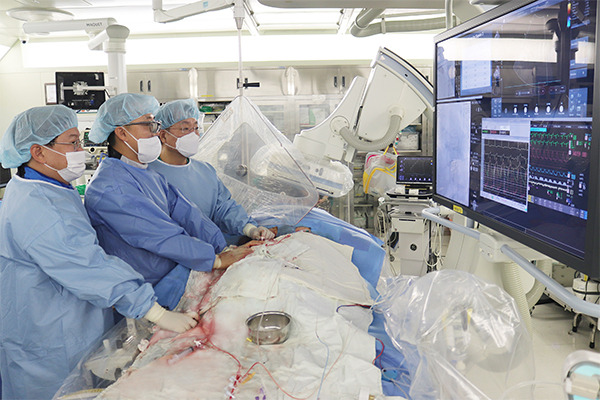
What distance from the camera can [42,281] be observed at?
6.11ft

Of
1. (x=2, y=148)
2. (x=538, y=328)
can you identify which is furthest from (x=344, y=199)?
(x=2, y=148)

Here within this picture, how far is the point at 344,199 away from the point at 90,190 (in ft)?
15.3

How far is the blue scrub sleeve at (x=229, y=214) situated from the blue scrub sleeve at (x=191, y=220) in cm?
26

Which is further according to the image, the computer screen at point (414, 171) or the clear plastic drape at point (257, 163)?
the computer screen at point (414, 171)

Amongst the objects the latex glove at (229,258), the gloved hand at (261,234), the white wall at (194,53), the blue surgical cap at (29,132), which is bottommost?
the latex glove at (229,258)

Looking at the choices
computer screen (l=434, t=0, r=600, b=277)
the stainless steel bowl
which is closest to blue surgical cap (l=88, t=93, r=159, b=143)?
the stainless steel bowl

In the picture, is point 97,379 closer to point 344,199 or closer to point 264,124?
point 264,124

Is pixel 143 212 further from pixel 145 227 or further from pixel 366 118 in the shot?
Result: pixel 366 118

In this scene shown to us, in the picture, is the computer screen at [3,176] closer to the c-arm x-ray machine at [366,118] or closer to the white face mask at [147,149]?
the white face mask at [147,149]

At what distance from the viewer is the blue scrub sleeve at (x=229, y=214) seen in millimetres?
2725

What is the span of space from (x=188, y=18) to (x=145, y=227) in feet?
14.7

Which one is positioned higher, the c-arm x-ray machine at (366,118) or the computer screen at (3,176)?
the c-arm x-ray machine at (366,118)

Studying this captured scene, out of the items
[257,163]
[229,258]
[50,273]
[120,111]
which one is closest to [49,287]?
[50,273]

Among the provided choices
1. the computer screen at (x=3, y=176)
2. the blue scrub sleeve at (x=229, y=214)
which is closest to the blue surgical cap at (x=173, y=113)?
the blue scrub sleeve at (x=229, y=214)
